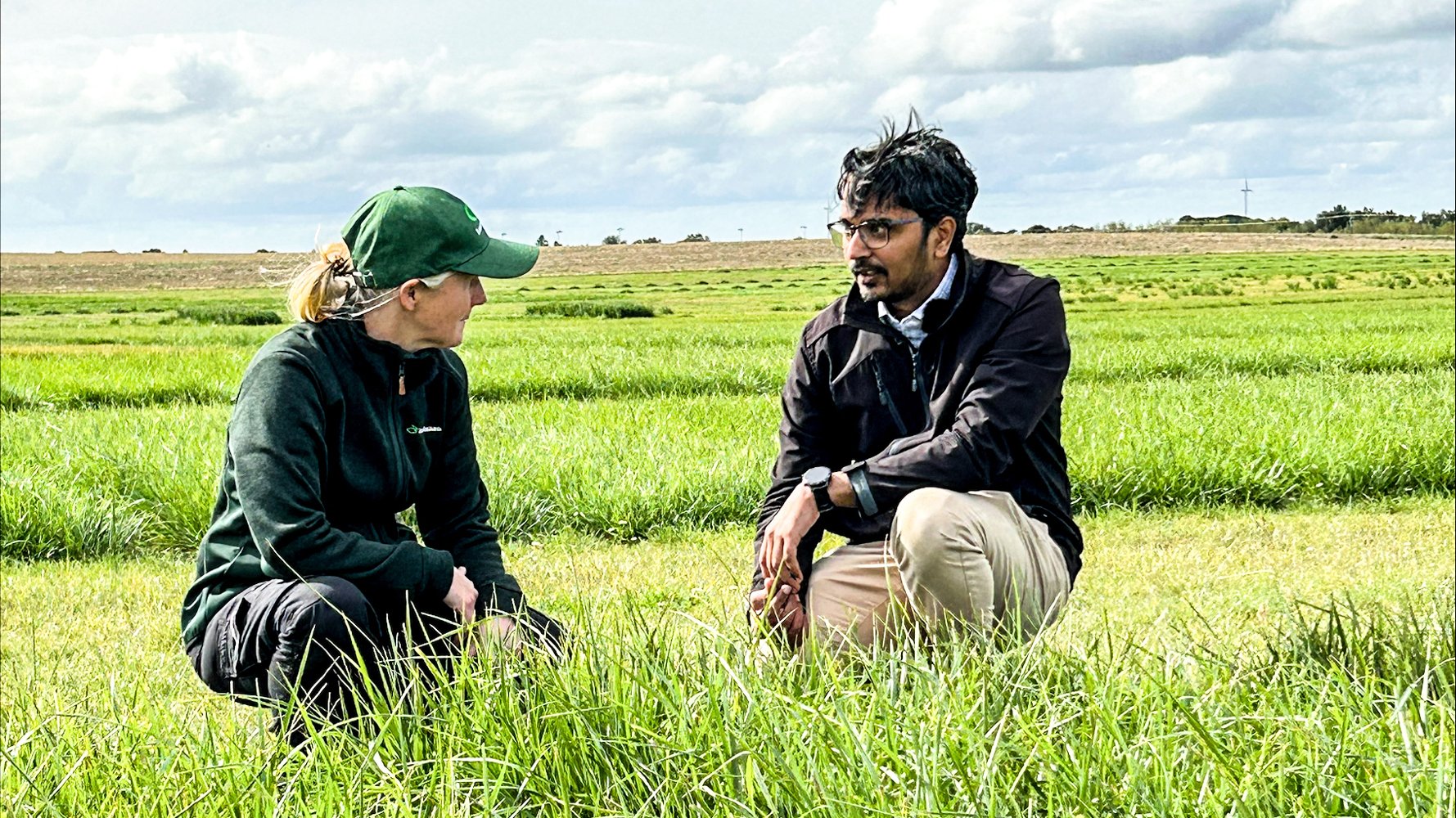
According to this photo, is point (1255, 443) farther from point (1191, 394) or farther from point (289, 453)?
point (289, 453)

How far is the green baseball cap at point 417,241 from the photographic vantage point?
3.40 metres

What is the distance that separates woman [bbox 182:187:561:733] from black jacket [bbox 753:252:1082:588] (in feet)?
2.94

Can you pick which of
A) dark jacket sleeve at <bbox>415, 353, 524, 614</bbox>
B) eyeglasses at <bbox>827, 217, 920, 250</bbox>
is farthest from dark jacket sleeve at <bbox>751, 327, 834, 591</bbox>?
dark jacket sleeve at <bbox>415, 353, 524, 614</bbox>

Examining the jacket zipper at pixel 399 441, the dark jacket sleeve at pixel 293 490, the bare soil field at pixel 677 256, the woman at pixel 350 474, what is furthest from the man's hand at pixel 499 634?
the bare soil field at pixel 677 256

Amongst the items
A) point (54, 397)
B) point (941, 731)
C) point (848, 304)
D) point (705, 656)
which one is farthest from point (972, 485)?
point (54, 397)

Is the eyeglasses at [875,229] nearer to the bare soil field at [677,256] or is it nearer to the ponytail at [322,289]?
the ponytail at [322,289]

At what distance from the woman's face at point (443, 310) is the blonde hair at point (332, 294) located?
0.07ft

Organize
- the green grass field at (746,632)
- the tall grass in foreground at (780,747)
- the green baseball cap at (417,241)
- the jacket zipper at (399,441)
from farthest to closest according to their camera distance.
A: the jacket zipper at (399,441)
the green baseball cap at (417,241)
the green grass field at (746,632)
the tall grass in foreground at (780,747)

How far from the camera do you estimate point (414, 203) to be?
11.3 feet

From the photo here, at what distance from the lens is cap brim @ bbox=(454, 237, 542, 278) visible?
3455mm

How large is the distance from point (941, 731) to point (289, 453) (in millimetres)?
1587

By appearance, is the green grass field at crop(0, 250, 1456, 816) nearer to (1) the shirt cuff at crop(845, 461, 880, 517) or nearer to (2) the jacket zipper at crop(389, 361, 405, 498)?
(1) the shirt cuff at crop(845, 461, 880, 517)

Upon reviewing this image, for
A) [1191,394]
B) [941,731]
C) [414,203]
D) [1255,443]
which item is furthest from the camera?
[1191,394]

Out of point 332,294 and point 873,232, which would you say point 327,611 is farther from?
point 873,232
